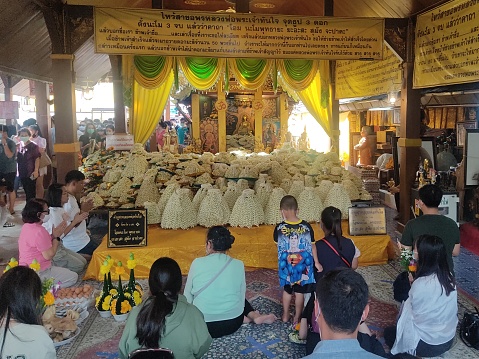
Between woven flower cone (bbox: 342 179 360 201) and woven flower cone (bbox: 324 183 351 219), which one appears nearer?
woven flower cone (bbox: 324 183 351 219)

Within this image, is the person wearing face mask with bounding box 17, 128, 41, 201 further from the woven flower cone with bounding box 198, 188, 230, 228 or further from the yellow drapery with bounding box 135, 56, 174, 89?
the woven flower cone with bounding box 198, 188, 230, 228

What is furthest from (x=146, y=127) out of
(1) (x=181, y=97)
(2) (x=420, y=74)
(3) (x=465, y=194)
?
(3) (x=465, y=194)

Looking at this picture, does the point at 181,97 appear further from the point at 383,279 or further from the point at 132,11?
the point at 383,279

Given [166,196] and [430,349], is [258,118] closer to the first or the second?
[166,196]

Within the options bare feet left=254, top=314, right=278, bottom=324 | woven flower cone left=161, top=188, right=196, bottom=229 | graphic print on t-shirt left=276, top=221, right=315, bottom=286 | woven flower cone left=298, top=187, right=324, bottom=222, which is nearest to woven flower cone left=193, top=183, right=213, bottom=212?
woven flower cone left=161, top=188, right=196, bottom=229

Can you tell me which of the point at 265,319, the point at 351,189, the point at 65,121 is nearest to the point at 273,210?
the point at 351,189

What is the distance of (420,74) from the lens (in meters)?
7.16

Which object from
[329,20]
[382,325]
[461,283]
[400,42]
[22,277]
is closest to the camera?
[22,277]

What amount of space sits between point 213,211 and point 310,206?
4.15 feet

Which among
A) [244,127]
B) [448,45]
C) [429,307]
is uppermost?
[448,45]

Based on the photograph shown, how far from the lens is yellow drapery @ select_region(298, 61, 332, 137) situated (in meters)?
10.8

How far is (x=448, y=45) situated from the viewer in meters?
6.36

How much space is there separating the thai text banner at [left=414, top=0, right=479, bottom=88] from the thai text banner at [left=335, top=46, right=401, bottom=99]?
64 centimetres

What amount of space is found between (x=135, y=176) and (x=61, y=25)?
246 centimetres
